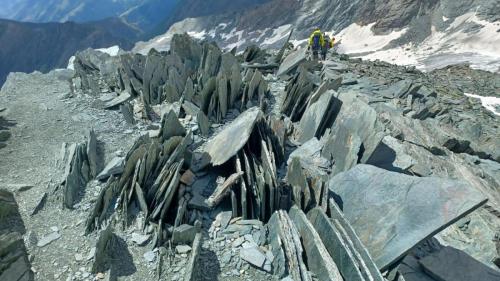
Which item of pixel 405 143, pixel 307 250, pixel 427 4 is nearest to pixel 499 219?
pixel 405 143

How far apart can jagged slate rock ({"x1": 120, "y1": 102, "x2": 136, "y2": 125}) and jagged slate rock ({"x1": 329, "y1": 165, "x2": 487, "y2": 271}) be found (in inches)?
222

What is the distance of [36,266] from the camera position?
213 inches

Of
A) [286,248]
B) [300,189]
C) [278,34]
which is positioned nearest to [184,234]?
[286,248]

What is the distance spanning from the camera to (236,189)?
6.36 metres

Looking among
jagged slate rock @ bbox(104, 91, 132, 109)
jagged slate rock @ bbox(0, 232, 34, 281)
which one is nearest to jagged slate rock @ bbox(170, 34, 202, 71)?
jagged slate rock @ bbox(104, 91, 132, 109)

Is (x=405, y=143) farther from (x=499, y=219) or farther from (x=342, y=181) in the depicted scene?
(x=342, y=181)

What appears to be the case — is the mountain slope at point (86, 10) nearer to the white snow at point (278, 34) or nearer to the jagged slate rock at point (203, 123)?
the white snow at point (278, 34)

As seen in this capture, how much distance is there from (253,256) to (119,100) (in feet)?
23.0

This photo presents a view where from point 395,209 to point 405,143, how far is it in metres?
4.10

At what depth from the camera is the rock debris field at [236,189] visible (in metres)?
5.15

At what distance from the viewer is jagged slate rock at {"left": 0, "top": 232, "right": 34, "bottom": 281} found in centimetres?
329

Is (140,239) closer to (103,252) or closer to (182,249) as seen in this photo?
(103,252)

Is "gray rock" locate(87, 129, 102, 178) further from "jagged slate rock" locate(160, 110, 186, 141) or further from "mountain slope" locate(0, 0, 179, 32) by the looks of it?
"mountain slope" locate(0, 0, 179, 32)

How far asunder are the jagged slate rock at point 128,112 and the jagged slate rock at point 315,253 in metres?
5.60
